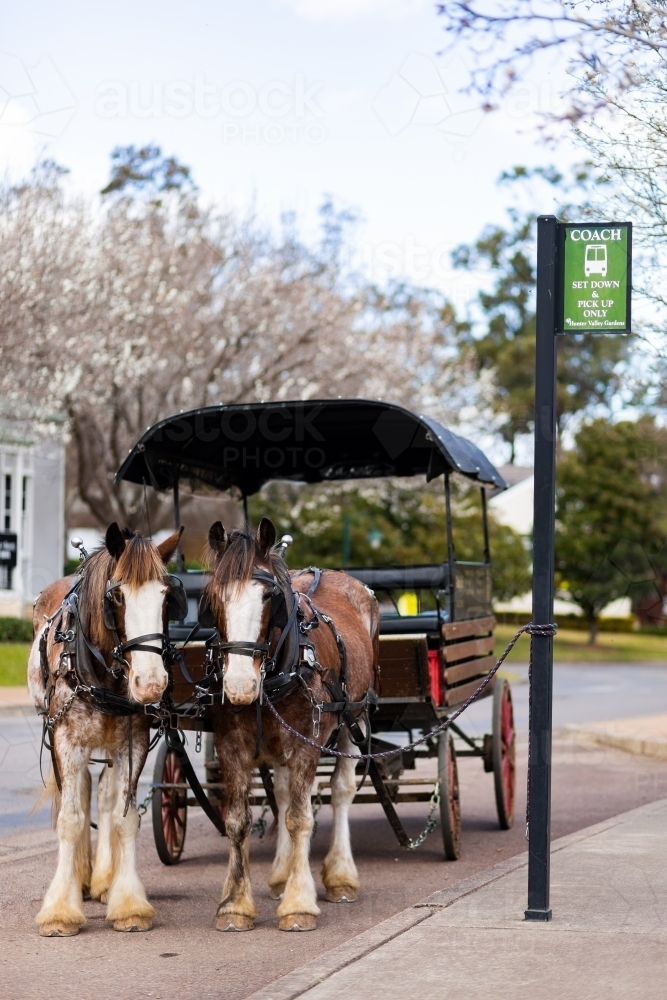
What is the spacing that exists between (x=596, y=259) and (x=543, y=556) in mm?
1479

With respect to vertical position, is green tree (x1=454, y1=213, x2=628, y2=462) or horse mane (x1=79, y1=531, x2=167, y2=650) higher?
green tree (x1=454, y1=213, x2=628, y2=462)

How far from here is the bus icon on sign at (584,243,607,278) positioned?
638 cm

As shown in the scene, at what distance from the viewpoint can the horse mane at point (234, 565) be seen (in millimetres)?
6438

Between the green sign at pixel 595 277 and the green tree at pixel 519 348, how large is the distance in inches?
1950

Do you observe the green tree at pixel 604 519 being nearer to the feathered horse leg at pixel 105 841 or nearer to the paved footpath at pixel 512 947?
the paved footpath at pixel 512 947

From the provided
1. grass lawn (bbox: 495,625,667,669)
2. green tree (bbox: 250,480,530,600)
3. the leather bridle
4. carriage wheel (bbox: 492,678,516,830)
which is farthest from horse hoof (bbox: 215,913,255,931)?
grass lawn (bbox: 495,625,667,669)

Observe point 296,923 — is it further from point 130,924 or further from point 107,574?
point 107,574

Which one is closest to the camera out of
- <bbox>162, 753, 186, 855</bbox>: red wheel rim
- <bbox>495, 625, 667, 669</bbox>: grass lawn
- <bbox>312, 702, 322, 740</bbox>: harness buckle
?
<bbox>312, 702, 322, 740</bbox>: harness buckle

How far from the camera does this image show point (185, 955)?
19.6 ft

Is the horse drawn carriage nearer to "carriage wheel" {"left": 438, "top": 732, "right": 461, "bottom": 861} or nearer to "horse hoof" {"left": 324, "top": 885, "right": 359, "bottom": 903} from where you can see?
"carriage wheel" {"left": 438, "top": 732, "right": 461, "bottom": 861}

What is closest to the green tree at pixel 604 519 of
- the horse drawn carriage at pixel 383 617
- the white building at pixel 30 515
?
the white building at pixel 30 515

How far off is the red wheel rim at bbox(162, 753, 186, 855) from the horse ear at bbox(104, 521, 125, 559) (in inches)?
91.9

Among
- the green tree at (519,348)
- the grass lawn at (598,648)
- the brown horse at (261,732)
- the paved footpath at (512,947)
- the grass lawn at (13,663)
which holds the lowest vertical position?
the grass lawn at (598,648)

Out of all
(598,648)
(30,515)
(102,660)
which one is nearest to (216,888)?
(102,660)
